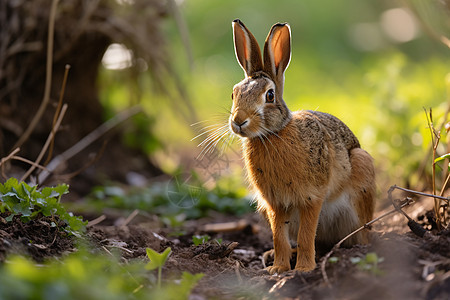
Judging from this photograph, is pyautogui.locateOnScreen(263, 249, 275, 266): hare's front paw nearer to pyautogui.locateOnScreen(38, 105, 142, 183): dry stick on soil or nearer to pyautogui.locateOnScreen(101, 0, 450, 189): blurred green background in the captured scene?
pyautogui.locateOnScreen(101, 0, 450, 189): blurred green background

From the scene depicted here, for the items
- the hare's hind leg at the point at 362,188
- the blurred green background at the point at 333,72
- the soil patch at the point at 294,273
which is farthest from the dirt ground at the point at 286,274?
the blurred green background at the point at 333,72

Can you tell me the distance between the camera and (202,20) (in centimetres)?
1259

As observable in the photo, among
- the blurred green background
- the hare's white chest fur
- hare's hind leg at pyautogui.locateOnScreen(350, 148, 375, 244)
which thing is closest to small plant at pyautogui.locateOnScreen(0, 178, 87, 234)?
the hare's white chest fur

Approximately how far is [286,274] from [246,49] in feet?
5.02

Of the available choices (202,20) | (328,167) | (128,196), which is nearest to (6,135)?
(128,196)

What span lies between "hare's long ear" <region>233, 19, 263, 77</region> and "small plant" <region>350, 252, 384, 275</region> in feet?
5.24

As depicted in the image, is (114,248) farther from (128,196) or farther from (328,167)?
(128,196)

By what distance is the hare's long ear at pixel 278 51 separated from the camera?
149 inches

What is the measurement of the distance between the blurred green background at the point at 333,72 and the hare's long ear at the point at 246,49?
149 centimetres

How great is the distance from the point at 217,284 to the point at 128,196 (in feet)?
10.7

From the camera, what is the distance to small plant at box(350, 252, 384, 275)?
2.67m

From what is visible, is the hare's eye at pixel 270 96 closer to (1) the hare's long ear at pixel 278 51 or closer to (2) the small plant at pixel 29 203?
(1) the hare's long ear at pixel 278 51

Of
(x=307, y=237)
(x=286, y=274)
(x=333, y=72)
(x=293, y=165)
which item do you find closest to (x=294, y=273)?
(x=286, y=274)

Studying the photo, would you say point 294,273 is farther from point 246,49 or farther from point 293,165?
point 246,49
